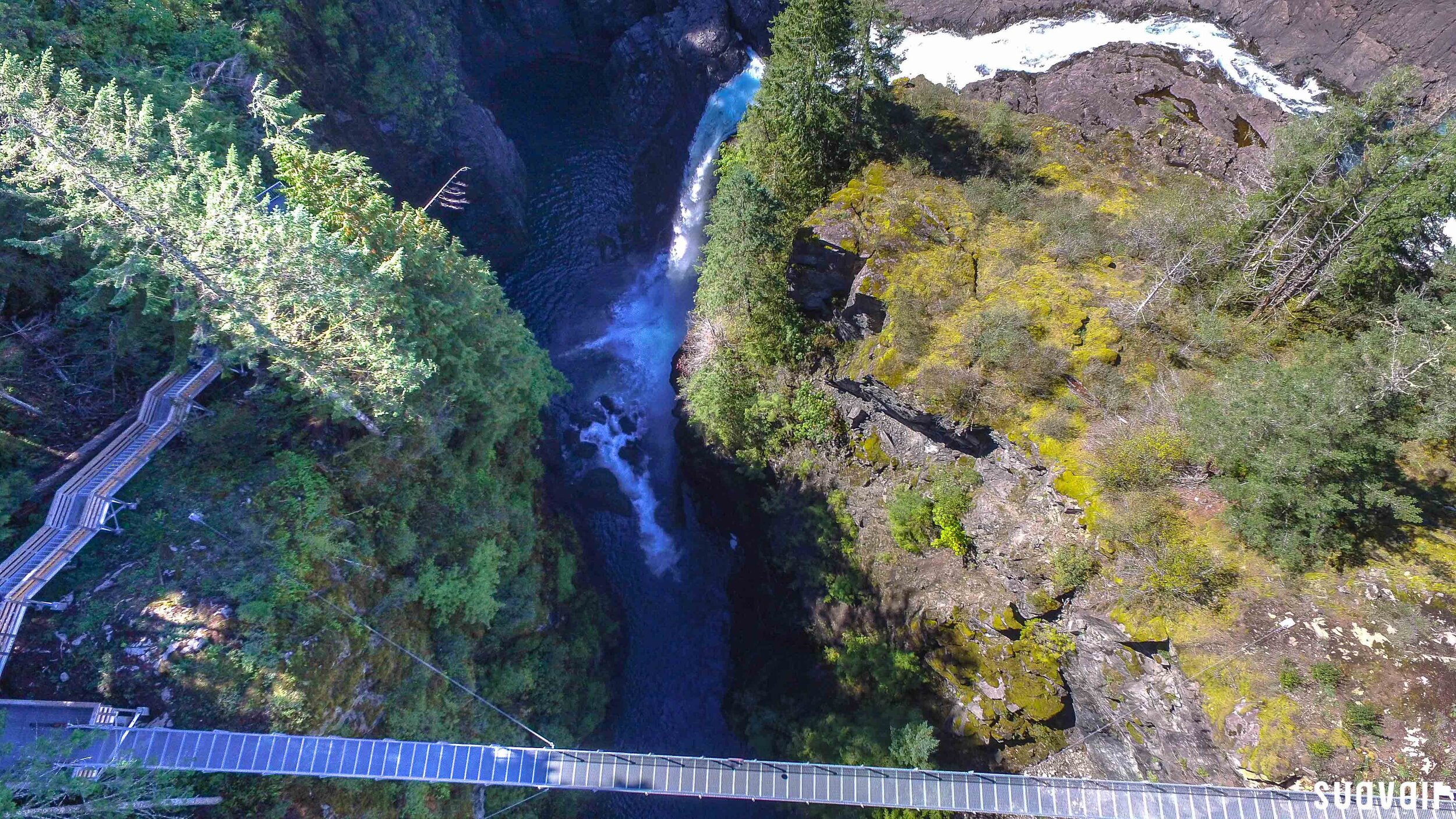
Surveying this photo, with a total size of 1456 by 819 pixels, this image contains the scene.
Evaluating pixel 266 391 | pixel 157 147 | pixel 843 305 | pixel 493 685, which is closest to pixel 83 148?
pixel 157 147

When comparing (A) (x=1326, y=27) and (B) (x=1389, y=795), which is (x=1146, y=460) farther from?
(A) (x=1326, y=27)

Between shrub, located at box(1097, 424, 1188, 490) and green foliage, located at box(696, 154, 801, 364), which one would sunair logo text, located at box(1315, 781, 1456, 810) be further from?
green foliage, located at box(696, 154, 801, 364)

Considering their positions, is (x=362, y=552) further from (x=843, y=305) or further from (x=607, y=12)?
(x=607, y=12)

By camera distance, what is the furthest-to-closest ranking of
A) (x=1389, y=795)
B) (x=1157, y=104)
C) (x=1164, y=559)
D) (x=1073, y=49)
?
1. (x=1073, y=49)
2. (x=1157, y=104)
3. (x=1164, y=559)
4. (x=1389, y=795)

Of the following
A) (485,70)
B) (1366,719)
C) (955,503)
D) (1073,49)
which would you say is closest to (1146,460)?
(955,503)

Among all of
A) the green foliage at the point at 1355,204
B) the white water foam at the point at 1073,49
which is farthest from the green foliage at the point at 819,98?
the green foliage at the point at 1355,204
